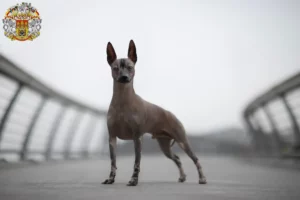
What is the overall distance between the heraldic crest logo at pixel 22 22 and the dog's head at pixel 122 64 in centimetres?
259

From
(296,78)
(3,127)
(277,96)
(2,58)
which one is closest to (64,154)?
(3,127)

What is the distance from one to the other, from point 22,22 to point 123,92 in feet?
11.8

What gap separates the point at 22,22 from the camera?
745 centimetres

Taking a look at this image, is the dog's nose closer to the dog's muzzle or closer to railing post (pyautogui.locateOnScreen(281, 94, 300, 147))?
the dog's muzzle

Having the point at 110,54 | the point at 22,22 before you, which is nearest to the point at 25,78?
the point at 22,22

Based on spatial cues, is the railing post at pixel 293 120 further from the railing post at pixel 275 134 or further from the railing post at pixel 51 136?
the railing post at pixel 51 136

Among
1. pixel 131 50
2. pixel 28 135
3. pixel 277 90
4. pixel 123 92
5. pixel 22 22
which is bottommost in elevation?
pixel 123 92

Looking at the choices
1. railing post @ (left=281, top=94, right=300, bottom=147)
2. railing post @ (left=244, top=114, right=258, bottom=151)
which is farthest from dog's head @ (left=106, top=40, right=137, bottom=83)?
railing post @ (left=244, top=114, right=258, bottom=151)

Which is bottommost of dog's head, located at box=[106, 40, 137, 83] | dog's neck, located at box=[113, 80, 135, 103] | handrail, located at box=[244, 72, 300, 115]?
dog's neck, located at box=[113, 80, 135, 103]

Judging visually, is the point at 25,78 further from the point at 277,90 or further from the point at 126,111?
the point at 277,90

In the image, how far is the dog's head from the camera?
15.4ft

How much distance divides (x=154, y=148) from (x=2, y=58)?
17111mm

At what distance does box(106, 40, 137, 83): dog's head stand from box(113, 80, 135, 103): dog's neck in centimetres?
14

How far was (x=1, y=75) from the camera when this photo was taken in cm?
735
